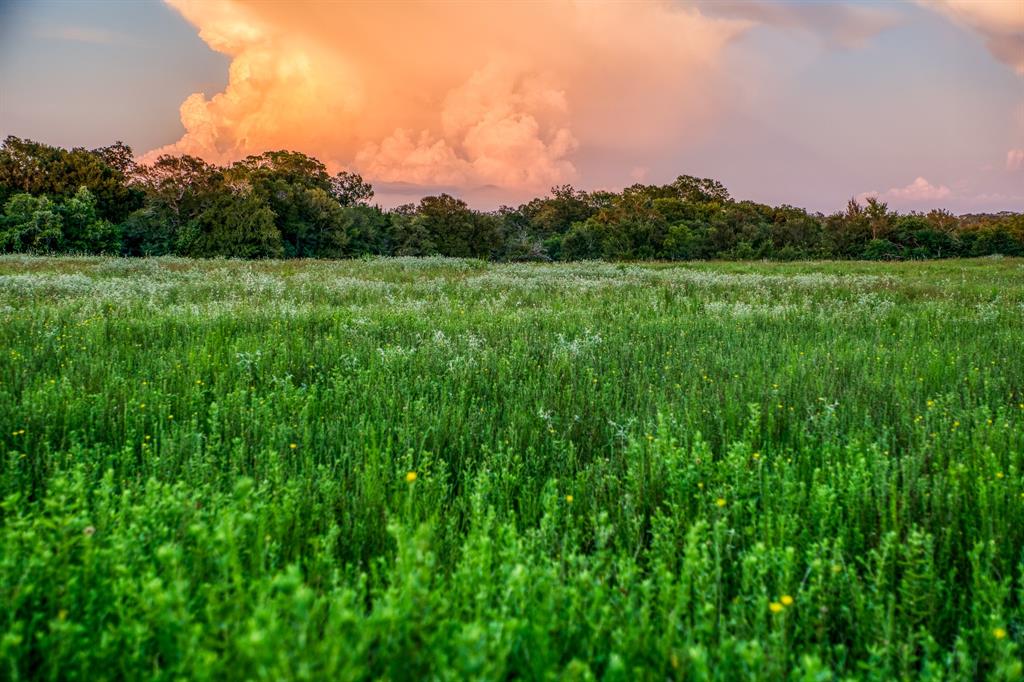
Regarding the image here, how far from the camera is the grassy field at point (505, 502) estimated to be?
6.20ft

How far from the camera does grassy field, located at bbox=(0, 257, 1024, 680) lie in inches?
74.4

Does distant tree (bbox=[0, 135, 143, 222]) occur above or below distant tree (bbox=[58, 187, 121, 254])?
above

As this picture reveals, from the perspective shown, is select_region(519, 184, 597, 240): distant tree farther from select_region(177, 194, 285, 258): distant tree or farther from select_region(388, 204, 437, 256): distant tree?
select_region(177, 194, 285, 258): distant tree

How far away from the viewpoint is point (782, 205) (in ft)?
290

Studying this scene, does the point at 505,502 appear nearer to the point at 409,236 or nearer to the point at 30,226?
the point at 30,226

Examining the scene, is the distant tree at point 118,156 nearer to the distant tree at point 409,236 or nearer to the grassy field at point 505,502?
the distant tree at point 409,236

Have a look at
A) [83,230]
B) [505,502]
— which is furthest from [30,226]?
[505,502]

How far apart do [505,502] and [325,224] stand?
60080mm

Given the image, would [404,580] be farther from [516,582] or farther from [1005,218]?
[1005,218]

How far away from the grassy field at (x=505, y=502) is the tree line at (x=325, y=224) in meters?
46.7

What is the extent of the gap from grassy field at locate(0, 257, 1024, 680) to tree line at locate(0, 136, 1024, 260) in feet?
153

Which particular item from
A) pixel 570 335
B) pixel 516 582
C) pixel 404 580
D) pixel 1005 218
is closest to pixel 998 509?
pixel 516 582

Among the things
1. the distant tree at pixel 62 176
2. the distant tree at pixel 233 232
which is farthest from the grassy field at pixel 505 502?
the distant tree at pixel 62 176

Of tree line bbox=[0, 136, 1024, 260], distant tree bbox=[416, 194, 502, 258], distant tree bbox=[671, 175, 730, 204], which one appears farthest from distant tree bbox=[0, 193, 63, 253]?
distant tree bbox=[671, 175, 730, 204]
